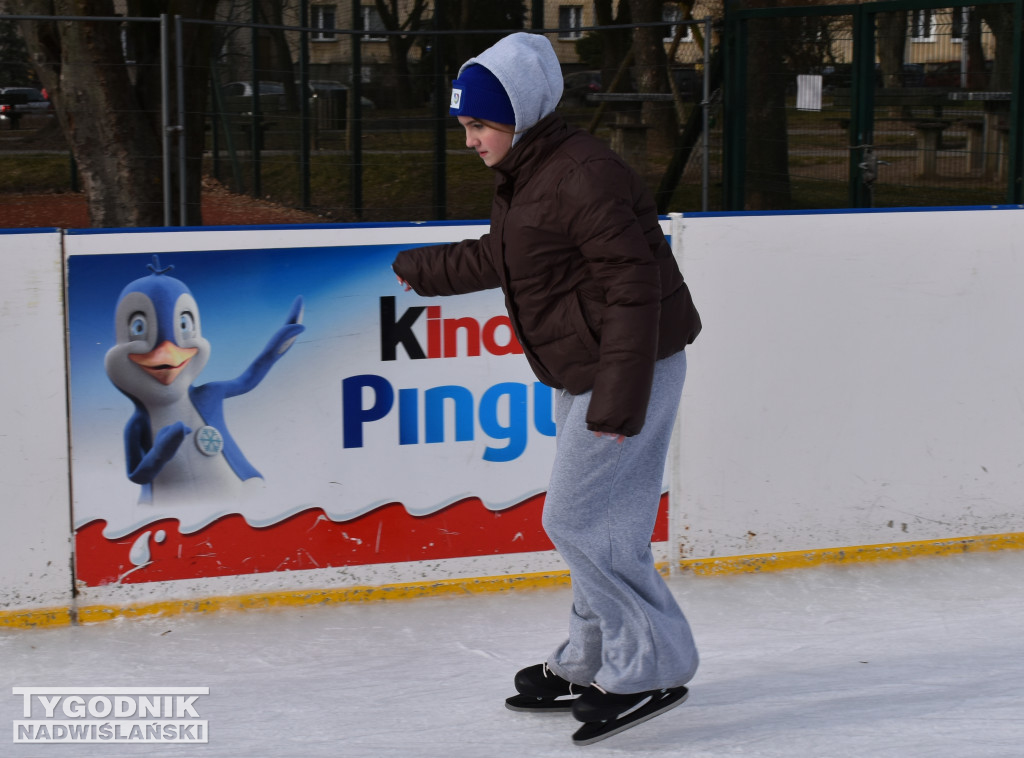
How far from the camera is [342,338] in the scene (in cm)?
381

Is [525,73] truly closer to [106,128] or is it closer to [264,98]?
[106,128]

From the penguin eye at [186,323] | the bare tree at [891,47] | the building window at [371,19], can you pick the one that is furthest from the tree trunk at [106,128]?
the bare tree at [891,47]

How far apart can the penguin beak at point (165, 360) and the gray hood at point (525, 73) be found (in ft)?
4.73

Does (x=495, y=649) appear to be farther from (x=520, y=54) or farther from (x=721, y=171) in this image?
(x=721, y=171)

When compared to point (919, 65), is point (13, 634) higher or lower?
lower

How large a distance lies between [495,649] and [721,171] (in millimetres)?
5687

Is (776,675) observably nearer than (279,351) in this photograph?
Yes

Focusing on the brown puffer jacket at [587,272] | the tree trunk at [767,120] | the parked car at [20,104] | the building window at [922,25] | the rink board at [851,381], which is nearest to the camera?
the brown puffer jacket at [587,272]

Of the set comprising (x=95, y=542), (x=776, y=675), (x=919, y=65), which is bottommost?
(x=776, y=675)

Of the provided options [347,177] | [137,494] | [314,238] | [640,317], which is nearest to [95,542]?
[137,494]

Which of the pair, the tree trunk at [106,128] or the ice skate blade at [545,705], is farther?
the tree trunk at [106,128]

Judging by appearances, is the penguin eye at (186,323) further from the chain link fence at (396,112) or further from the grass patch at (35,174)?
the grass patch at (35,174)

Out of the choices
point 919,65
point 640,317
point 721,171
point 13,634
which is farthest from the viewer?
point 721,171

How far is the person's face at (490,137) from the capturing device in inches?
105
